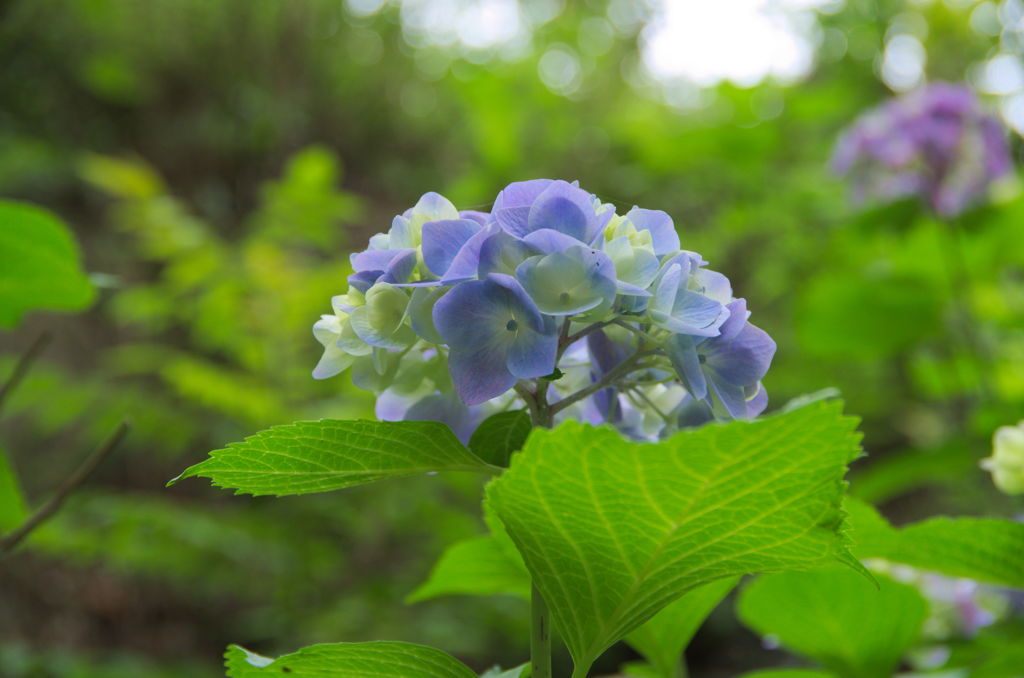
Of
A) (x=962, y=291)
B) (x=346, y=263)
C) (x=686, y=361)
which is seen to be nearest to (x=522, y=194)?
(x=686, y=361)

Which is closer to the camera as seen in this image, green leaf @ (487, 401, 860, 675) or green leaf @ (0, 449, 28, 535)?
green leaf @ (487, 401, 860, 675)

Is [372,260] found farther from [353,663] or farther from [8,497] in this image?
[8,497]

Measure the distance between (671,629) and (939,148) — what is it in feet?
3.69

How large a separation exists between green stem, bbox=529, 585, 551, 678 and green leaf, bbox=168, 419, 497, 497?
0.09m

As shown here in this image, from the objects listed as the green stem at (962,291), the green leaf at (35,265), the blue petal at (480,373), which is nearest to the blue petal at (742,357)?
the blue petal at (480,373)

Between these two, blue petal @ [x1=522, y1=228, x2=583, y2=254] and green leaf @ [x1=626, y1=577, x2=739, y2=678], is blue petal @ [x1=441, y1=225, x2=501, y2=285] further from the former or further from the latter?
green leaf @ [x1=626, y1=577, x2=739, y2=678]

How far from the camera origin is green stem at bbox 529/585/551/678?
386 millimetres

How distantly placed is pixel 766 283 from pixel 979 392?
61 cm

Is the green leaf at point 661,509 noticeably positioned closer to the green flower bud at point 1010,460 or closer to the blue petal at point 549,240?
the blue petal at point 549,240

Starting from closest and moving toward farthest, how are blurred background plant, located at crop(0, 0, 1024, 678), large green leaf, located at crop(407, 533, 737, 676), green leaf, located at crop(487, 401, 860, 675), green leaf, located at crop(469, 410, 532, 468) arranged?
green leaf, located at crop(487, 401, 860, 675) → green leaf, located at crop(469, 410, 532, 468) → large green leaf, located at crop(407, 533, 737, 676) → blurred background plant, located at crop(0, 0, 1024, 678)

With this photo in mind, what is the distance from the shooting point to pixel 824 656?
60 cm

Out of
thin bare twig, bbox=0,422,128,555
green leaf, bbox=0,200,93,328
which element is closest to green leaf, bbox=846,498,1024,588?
thin bare twig, bbox=0,422,128,555

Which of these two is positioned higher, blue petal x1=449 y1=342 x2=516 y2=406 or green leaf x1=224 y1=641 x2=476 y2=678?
blue petal x1=449 y1=342 x2=516 y2=406

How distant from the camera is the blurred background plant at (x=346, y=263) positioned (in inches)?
66.9
